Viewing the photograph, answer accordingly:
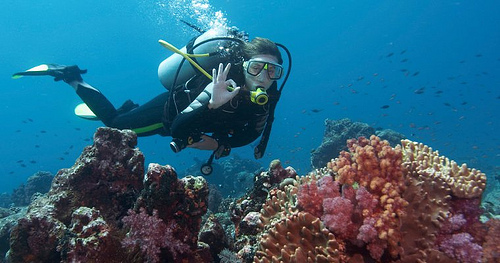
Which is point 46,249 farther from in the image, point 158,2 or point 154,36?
point 154,36

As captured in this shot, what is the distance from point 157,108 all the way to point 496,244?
24.5ft

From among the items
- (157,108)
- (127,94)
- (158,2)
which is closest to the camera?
(157,108)

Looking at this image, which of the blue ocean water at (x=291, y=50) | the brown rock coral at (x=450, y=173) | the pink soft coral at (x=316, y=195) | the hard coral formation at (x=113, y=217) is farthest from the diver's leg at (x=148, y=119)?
the blue ocean water at (x=291, y=50)

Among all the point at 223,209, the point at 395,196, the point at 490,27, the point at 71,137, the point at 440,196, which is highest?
the point at 490,27

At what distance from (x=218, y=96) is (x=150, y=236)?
8.90 feet

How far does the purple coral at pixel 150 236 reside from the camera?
2.76 metres

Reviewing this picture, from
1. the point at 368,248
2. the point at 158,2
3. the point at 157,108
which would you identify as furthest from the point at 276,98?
the point at 158,2

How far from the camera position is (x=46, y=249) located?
2908 mm

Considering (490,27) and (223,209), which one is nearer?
(223,209)

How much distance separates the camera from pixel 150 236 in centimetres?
279

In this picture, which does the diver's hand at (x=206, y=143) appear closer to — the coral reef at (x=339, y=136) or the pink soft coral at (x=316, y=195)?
the pink soft coral at (x=316, y=195)

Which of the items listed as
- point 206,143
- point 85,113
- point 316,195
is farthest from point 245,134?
point 85,113

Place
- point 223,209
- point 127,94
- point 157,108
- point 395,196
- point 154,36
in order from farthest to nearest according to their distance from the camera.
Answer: point 127,94, point 154,36, point 223,209, point 157,108, point 395,196

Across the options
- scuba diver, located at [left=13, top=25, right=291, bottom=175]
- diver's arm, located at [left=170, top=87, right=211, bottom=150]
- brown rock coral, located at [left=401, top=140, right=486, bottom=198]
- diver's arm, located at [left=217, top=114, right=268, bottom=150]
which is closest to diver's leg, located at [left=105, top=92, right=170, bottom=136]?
A: scuba diver, located at [left=13, top=25, right=291, bottom=175]
